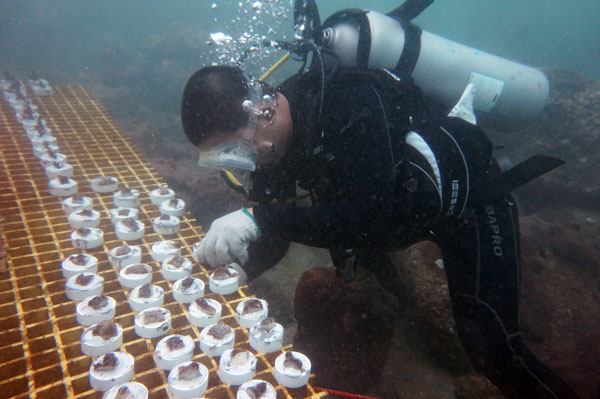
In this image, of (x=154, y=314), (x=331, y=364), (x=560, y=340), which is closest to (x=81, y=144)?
(x=154, y=314)

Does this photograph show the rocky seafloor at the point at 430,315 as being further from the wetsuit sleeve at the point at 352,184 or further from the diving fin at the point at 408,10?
the diving fin at the point at 408,10

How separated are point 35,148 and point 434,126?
16.9 feet

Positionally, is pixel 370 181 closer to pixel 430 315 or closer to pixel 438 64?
pixel 430 315

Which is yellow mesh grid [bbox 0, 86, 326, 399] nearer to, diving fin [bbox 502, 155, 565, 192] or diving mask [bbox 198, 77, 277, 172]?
diving mask [bbox 198, 77, 277, 172]

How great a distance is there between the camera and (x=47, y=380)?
1924 mm

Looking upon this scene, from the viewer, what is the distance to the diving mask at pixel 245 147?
2.50 meters

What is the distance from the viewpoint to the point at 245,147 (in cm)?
255

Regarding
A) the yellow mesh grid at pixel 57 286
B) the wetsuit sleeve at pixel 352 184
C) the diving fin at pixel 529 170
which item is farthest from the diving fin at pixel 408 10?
the yellow mesh grid at pixel 57 286

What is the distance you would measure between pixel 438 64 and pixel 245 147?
13.5ft

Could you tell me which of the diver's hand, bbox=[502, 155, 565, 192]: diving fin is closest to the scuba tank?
bbox=[502, 155, 565, 192]: diving fin

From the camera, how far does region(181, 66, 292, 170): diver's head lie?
7.82ft

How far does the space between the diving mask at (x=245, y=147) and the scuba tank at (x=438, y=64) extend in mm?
1906

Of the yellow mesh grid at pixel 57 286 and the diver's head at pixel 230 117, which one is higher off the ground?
the diver's head at pixel 230 117

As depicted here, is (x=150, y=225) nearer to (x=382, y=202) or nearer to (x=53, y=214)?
(x=53, y=214)
